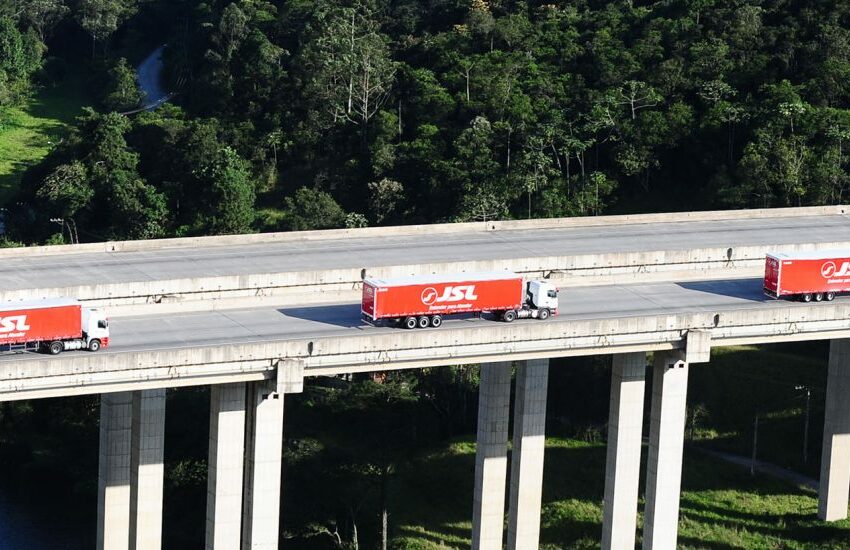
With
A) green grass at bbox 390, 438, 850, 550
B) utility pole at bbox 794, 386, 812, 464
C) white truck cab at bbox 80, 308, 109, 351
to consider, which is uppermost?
white truck cab at bbox 80, 308, 109, 351

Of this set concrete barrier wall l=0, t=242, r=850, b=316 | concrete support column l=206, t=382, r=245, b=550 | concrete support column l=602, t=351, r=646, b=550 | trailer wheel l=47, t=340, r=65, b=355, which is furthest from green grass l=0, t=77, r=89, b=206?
concrete support column l=602, t=351, r=646, b=550

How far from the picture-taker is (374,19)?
18575cm

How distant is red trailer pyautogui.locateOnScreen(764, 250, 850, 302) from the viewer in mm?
100062

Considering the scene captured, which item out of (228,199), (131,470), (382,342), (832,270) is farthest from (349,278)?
(228,199)

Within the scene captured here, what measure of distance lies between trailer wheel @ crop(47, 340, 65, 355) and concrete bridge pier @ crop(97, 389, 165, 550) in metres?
5.01

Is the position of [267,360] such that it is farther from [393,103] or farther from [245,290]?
[393,103]

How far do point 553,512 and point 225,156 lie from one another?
55.8 meters

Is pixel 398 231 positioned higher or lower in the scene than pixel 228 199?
higher

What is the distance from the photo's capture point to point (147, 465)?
8906 centimetres

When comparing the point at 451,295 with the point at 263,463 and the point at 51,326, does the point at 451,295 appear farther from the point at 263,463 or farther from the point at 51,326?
the point at 51,326

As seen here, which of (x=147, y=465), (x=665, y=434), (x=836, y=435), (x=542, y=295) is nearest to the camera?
(x=147, y=465)

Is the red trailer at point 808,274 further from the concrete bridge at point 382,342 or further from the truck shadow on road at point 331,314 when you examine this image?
the truck shadow on road at point 331,314

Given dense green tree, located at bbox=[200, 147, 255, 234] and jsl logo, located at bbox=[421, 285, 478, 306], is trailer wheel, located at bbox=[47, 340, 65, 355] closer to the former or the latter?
jsl logo, located at bbox=[421, 285, 478, 306]

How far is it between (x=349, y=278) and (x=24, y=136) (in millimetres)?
99349
